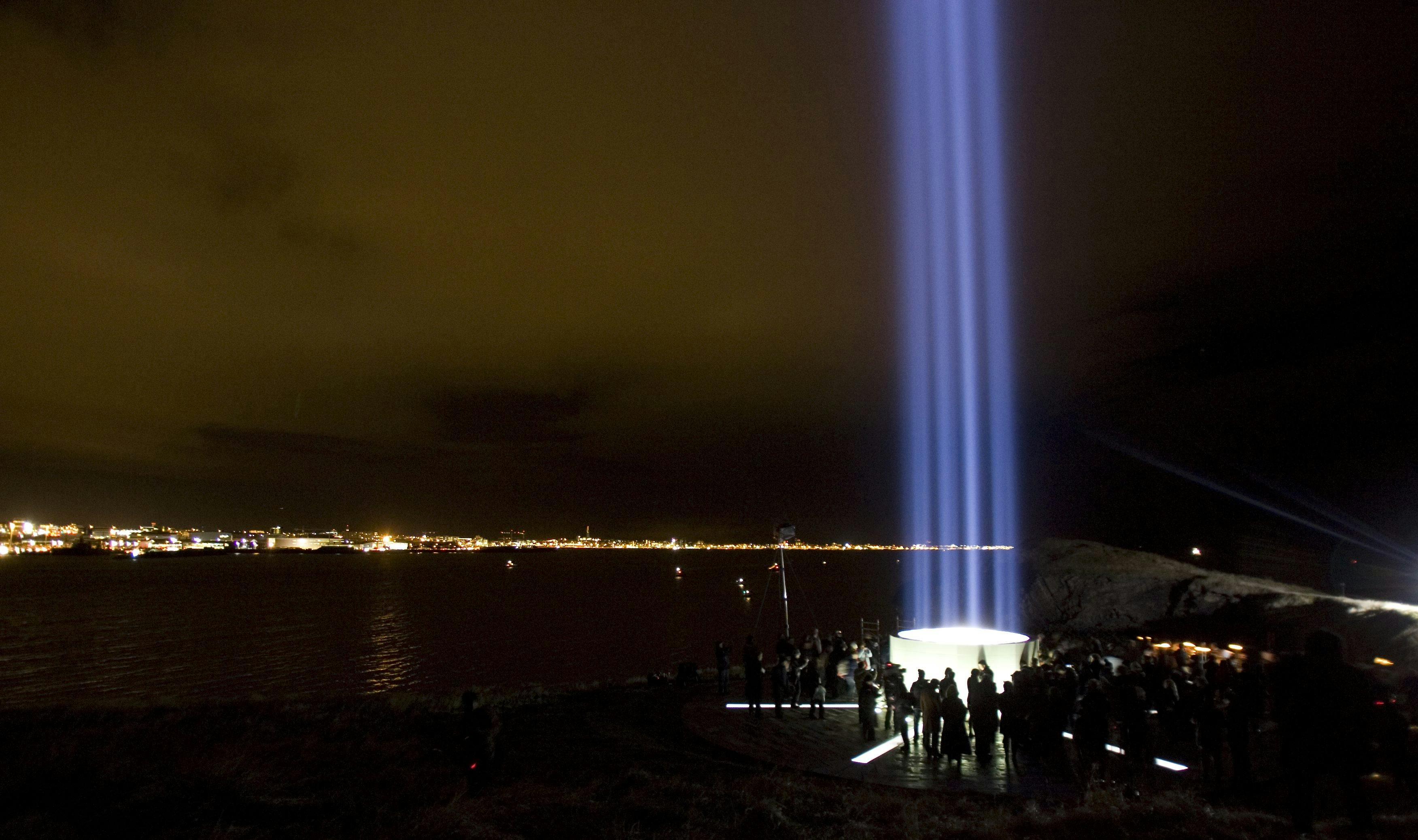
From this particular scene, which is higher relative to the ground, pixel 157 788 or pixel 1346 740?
pixel 1346 740

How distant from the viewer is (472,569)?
18712 cm

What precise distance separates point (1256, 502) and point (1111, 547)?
655 inches

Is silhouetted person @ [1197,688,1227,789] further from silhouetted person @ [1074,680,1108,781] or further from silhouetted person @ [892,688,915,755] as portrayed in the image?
silhouetted person @ [892,688,915,755]

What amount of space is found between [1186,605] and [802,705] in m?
25.7

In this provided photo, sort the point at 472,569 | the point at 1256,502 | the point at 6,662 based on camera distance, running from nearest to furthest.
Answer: the point at 6,662 < the point at 1256,502 < the point at 472,569

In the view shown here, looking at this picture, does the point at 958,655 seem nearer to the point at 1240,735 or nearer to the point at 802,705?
the point at 802,705

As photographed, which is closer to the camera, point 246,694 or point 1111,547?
point 246,694

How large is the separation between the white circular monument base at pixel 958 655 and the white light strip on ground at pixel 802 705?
1.29 meters

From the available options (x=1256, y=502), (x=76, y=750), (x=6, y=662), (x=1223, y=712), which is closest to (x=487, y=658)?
(x=6, y=662)

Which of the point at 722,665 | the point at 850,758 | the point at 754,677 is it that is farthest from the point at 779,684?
the point at 850,758

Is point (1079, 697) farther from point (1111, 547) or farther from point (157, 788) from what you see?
point (1111, 547)

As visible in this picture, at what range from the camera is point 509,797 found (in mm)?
9391

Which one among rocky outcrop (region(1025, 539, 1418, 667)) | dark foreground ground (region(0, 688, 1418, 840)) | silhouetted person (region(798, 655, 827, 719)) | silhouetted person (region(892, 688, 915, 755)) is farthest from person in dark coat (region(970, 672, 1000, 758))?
rocky outcrop (region(1025, 539, 1418, 667))

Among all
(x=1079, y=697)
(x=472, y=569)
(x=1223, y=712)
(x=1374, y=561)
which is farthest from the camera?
(x=472, y=569)
